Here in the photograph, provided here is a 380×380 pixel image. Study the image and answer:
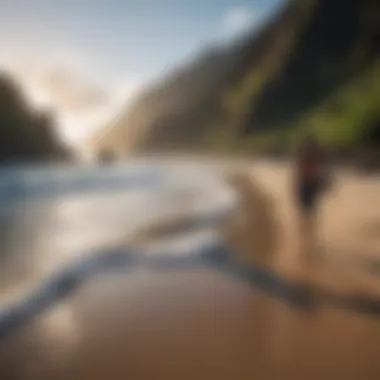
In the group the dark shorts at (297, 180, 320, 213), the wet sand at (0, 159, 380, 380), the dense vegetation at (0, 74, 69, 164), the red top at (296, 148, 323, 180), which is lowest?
the wet sand at (0, 159, 380, 380)

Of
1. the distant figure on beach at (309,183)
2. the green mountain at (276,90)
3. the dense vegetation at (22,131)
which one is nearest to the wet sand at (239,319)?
the distant figure on beach at (309,183)

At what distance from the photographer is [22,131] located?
152 centimetres

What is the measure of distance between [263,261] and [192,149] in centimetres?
37

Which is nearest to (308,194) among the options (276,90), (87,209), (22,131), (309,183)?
(309,183)

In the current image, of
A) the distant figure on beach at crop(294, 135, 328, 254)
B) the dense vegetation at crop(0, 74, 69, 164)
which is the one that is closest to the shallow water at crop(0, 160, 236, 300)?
the dense vegetation at crop(0, 74, 69, 164)

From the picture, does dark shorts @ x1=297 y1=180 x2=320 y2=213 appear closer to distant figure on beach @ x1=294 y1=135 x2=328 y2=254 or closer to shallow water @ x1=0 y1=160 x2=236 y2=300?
distant figure on beach @ x1=294 y1=135 x2=328 y2=254

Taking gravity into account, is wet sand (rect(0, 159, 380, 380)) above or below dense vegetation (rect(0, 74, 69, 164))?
below

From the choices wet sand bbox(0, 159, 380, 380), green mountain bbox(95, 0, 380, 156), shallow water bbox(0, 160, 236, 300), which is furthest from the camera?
green mountain bbox(95, 0, 380, 156)

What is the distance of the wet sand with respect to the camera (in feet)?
4.20

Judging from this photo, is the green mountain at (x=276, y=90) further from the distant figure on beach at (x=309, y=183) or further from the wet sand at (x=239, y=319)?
the wet sand at (x=239, y=319)

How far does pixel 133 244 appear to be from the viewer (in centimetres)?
147

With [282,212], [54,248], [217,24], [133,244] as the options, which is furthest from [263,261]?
[217,24]

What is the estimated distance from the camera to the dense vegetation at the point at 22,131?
1481mm

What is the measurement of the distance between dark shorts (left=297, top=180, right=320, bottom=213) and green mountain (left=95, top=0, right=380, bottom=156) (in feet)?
0.41
